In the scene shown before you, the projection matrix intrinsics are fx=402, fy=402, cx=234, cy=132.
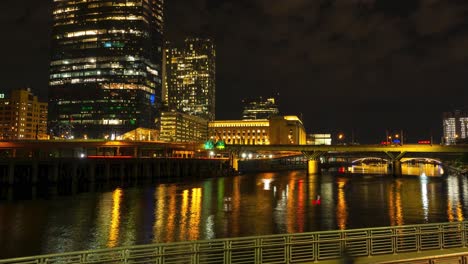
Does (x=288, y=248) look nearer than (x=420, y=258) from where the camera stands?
No

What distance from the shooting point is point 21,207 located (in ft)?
178

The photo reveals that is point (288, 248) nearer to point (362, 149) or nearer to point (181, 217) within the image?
point (181, 217)

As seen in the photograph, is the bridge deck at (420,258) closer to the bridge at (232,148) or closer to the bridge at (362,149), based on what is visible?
the bridge at (232,148)

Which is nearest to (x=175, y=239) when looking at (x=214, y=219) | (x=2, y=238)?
(x=214, y=219)

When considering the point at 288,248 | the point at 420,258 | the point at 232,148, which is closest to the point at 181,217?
the point at 288,248

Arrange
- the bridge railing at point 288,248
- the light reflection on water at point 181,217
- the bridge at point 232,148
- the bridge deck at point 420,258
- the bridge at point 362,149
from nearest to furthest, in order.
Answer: the bridge railing at point 288,248, the bridge deck at point 420,258, the light reflection on water at point 181,217, the bridge at point 232,148, the bridge at point 362,149

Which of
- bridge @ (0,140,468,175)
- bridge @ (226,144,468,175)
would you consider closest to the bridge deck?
bridge @ (0,140,468,175)

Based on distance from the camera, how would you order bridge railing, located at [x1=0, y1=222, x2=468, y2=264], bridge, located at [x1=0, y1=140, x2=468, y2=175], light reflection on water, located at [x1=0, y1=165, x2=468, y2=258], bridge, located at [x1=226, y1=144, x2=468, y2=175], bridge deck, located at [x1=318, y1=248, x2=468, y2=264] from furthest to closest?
bridge, located at [x1=226, y1=144, x2=468, y2=175] → bridge, located at [x1=0, y1=140, x2=468, y2=175] → light reflection on water, located at [x1=0, y1=165, x2=468, y2=258] → bridge deck, located at [x1=318, y1=248, x2=468, y2=264] → bridge railing, located at [x1=0, y1=222, x2=468, y2=264]

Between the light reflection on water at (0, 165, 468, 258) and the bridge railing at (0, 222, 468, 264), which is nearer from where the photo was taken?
the bridge railing at (0, 222, 468, 264)

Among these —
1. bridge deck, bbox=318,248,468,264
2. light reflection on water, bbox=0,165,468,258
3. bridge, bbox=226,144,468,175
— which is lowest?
light reflection on water, bbox=0,165,468,258

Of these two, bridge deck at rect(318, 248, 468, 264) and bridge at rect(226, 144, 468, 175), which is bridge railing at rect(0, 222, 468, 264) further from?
bridge at rect(226, 144, 468, 175)

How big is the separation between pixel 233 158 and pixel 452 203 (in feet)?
387

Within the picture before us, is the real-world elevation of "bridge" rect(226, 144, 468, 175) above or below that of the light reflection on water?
above

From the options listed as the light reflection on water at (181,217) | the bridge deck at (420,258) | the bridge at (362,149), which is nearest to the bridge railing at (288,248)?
the bridge deck at (420,258)
